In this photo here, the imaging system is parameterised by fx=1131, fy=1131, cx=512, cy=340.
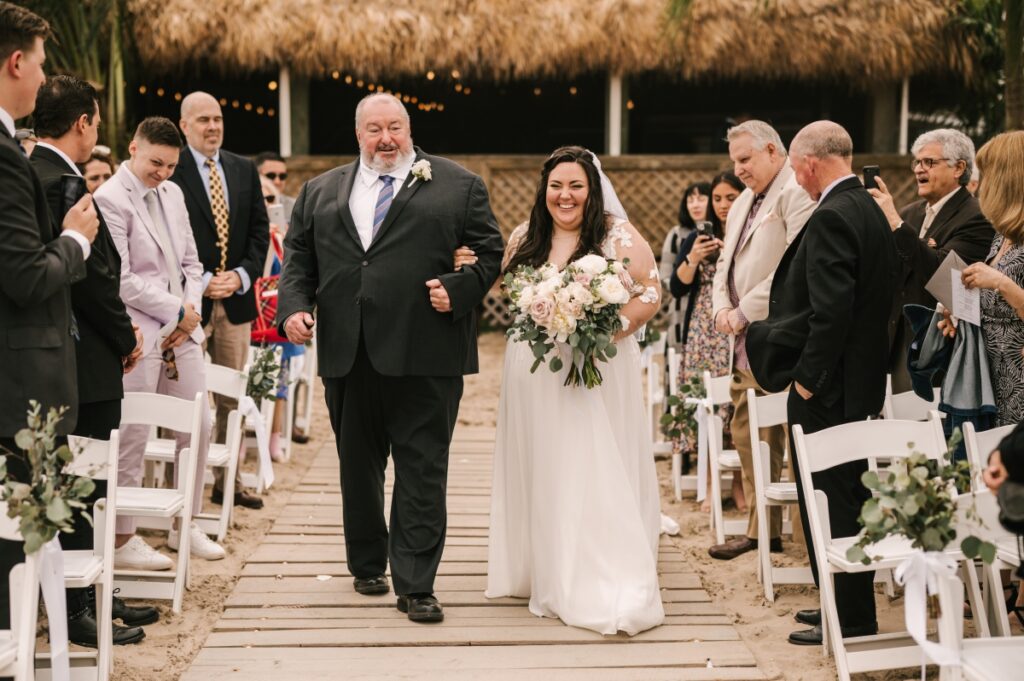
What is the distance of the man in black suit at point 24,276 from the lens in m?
3.88

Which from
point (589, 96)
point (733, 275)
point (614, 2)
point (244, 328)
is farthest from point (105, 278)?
point (589, 96)

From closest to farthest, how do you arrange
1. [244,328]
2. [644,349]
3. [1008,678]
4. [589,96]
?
[1008,678] < [244,328] < [644,349] < [589,96]

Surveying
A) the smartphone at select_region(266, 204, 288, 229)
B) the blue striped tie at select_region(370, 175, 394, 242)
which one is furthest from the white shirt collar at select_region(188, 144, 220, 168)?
the blue striped tie at select_region(370, 175, 394, 242)

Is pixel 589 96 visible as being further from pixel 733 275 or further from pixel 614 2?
pixel 733 275

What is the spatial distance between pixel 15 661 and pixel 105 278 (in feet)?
6.16

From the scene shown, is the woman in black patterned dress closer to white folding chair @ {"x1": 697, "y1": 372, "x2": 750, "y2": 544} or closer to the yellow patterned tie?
white folding chair @ {"x1": 697, "y1": 372, "x2": 750, "y2": 544}

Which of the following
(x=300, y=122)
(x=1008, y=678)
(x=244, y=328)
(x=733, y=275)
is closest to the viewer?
(x=1008, y=678)

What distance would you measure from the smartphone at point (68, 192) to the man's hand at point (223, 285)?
249cm

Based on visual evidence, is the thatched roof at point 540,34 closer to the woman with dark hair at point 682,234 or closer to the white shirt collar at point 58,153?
the woman with dark hair at point 682,234

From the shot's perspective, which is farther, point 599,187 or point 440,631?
point 599,187

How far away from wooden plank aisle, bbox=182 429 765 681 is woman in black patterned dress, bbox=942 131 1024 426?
64.2 inches

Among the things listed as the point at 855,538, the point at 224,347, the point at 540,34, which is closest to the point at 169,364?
the point at 224,347

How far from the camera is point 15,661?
11.0 ft

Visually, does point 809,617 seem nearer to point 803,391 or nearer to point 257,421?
point 803,391
